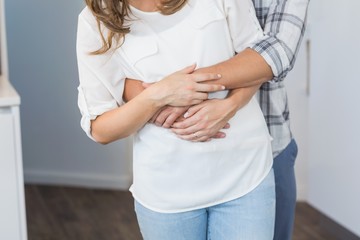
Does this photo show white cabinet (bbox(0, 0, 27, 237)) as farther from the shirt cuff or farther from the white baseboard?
the white baseboard

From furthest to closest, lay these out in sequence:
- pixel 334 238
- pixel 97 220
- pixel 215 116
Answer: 1. pixel 97 220
2. pixel 334 238
3. pixel 215 116

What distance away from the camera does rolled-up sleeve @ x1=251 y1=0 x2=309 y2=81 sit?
4.54ft

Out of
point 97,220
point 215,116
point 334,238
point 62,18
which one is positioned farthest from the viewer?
point 62,18

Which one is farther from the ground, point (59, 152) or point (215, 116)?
point (215, 116)

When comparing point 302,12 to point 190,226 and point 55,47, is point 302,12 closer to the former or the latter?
point 190,226

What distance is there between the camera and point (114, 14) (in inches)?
54.7

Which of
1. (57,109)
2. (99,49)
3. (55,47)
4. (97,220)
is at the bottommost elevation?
(97,220)

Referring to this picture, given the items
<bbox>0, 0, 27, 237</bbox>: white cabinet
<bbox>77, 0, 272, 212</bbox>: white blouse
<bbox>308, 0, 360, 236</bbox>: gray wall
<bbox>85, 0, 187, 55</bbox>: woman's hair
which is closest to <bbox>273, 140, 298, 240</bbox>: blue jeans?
<bbox>77, 0, 272, 212</bbox>: white blouse

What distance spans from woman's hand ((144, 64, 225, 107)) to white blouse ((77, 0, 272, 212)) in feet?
0.13

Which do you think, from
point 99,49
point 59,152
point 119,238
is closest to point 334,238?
point 119,238

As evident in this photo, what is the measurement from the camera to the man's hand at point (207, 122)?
1.37m

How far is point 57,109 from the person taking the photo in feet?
12.6

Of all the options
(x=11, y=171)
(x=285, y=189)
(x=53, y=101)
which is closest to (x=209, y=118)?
(x=285, y=189)

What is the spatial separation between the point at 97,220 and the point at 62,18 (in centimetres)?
113
